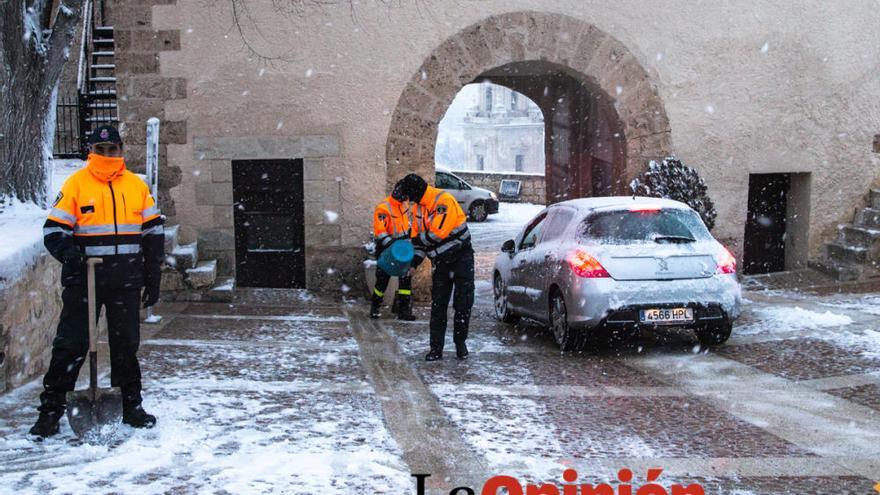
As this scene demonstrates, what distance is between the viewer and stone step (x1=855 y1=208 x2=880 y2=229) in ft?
44.9

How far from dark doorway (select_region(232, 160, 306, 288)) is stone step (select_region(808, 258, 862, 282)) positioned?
7644 mm

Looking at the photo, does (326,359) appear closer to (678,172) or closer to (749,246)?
(678,172)

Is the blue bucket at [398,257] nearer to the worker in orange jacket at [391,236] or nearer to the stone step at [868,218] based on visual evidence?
the worker in orange jacket at [391,236]

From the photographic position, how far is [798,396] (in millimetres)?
7004

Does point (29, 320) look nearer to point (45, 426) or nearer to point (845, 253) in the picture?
point (45, 426)

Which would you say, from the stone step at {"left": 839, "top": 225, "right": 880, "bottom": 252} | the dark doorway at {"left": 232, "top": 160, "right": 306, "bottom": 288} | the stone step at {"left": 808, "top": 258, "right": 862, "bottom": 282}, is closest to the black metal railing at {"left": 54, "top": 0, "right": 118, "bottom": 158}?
the dark doorway at {"left": 232, "top": 160, "right": 306, "bottom": 288}

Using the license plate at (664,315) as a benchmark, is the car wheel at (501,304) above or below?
below

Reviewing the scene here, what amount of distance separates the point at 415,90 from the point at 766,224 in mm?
6049

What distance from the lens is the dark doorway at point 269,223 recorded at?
1261cm

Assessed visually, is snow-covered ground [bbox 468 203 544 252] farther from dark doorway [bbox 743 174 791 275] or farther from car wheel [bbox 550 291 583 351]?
car wheel [bbox 550 291 583 351]

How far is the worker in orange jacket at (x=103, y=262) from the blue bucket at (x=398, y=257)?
146 inches

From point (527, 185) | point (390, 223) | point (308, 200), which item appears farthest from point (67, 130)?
point (527, 185)

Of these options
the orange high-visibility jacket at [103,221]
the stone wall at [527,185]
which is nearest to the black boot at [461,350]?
the orange high-visibility jacket at [103,221]

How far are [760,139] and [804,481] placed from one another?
9.40m
